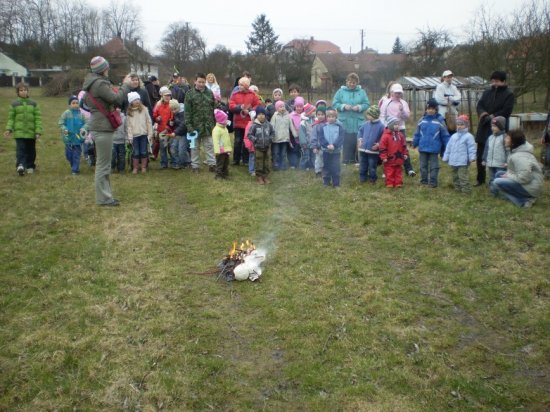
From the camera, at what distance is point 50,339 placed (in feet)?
13.4

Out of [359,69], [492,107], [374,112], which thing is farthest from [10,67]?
[492,107]

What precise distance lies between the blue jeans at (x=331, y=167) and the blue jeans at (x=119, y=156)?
4.56 meters

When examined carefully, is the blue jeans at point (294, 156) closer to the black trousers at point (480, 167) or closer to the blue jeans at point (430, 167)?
the blue jeans at point (430, 167)

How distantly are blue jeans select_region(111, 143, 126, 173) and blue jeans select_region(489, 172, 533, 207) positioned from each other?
765 cm

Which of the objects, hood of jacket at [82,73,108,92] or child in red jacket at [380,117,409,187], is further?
child in red jacket at [380,117,409,187]

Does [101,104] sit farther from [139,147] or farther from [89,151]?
[89,151]

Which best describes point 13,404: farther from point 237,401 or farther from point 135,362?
point 237,401

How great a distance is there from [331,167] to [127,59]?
49.1m

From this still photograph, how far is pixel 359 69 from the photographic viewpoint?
2084 inches

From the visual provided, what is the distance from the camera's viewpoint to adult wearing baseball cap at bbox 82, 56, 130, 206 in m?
7.71

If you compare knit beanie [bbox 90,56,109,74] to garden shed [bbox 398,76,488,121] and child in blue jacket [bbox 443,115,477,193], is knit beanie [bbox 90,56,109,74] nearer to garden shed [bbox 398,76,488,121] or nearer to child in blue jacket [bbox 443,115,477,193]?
child in blue jacket [bbox 443,115,477,193]

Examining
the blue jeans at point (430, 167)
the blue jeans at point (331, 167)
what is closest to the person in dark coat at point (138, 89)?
the blue jeans at point (331, 167)

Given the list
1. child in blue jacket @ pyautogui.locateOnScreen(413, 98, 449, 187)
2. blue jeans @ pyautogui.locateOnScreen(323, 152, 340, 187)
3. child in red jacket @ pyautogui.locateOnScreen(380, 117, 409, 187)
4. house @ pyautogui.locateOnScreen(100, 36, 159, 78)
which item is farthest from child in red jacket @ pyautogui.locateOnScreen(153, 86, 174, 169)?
house @ pyautogui.locateOnScreen(100, 36, 159, 78)

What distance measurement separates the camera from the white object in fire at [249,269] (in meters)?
5.32
